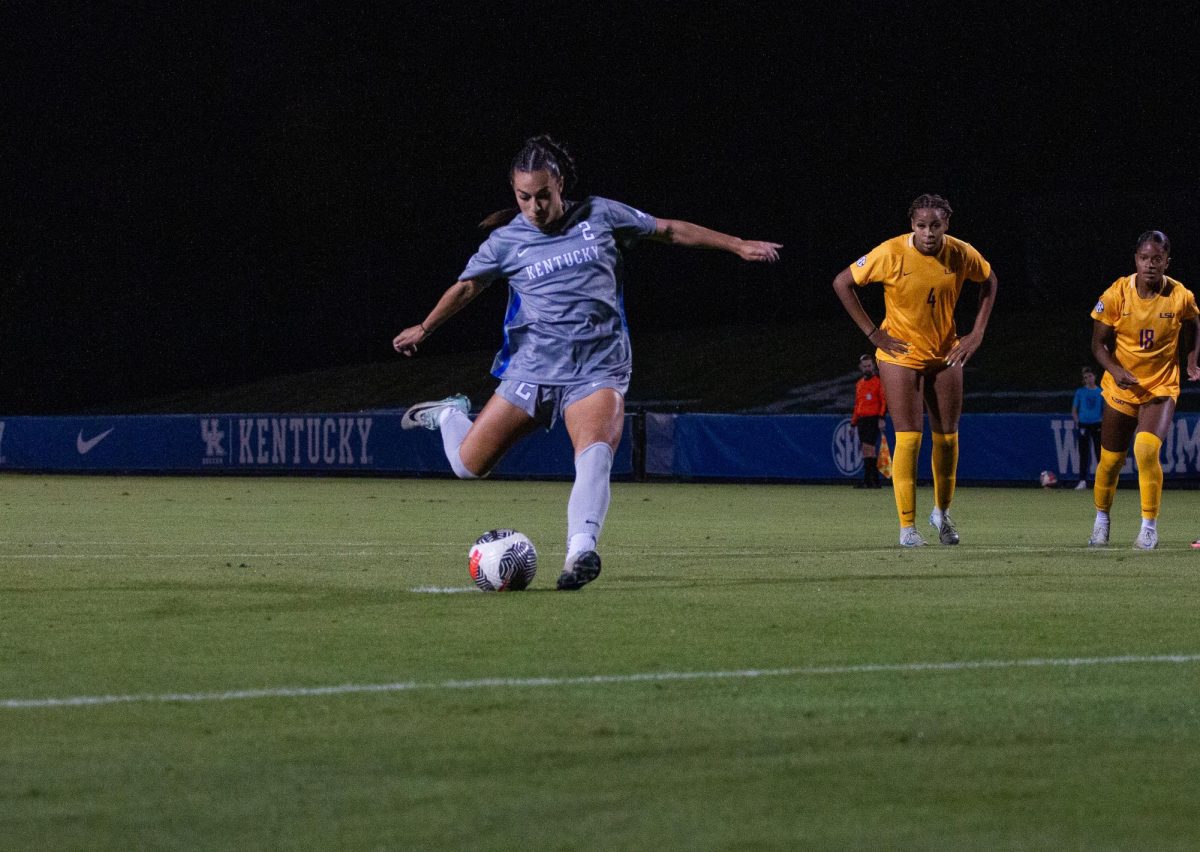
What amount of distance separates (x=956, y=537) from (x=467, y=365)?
3058 centimetres

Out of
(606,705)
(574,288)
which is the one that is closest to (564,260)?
(574,288)

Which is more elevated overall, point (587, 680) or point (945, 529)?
point (587, 680)

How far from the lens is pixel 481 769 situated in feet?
13.9

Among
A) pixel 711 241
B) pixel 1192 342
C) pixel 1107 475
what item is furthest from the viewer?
pixel 1107 475

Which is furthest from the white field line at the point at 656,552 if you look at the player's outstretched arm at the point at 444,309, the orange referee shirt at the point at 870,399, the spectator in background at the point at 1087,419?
the orange referee shirt at the point at 870,399

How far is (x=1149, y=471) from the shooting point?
12.6 m

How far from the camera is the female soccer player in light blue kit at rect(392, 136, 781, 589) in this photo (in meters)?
9.07

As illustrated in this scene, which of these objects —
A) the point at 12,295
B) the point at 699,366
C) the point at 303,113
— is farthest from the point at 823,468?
the point at 12,295

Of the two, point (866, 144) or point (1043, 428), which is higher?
point (866, 144)

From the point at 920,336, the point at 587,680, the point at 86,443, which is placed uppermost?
the point at 920,336

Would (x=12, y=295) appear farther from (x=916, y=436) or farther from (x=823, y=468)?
(x=916, y=436)

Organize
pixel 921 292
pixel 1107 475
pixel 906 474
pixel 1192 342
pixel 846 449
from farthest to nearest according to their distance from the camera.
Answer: pixel 846 449 → pixel 1107 475 → pixel 1192 342 → pixel 906 474 → pixel 921 292

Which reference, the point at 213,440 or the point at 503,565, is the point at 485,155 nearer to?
the point at 213,440

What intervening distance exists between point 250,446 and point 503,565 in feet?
82.7
